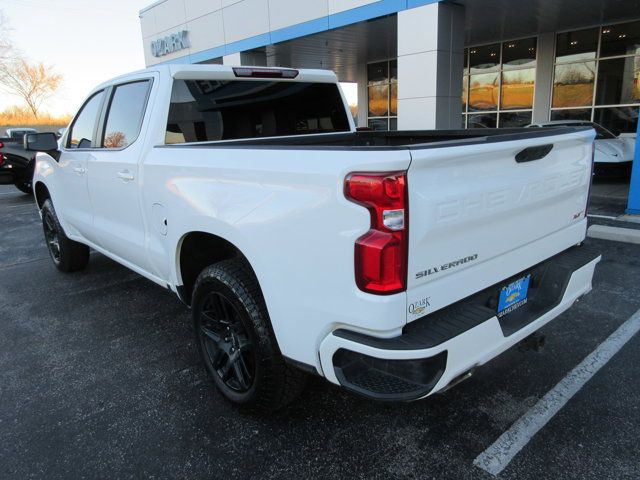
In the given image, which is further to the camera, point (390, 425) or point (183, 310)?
point (183, 310)

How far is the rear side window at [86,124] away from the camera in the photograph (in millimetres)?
4250

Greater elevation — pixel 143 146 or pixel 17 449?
pixel 143 146

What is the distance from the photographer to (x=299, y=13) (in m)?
12.6

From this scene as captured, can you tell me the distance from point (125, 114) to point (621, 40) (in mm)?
14028

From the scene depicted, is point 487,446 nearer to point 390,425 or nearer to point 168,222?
point 390,425

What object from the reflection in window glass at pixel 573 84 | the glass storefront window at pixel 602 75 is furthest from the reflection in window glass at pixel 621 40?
the reflection in window glass at pixel 573 84

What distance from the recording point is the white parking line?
2391 millimetres

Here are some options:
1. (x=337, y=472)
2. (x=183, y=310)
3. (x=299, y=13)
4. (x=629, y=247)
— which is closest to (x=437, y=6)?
(x=299, y=13)

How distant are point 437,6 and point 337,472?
9359 mm

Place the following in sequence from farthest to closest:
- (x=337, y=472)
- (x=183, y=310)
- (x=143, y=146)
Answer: (x=183, y=310)
(x=143, y=146)
(x=337, y=472)

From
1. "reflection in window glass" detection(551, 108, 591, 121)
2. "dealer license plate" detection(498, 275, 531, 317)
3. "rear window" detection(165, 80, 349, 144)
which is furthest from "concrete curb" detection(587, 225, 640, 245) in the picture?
"reflection in window glass" detection(551, 108, 591, 121)

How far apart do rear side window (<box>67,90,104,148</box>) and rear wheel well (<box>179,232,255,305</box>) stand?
1819 millimetres

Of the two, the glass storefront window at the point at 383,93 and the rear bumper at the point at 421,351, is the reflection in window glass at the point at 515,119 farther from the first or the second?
the rear bumper at the point at 421,351

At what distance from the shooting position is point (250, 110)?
12.3 feet
